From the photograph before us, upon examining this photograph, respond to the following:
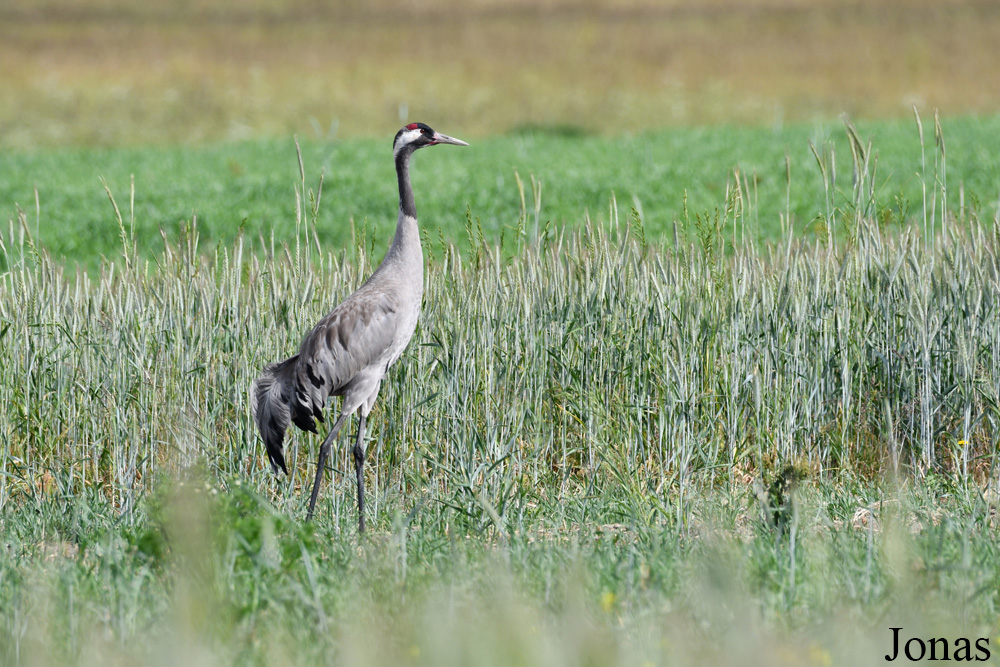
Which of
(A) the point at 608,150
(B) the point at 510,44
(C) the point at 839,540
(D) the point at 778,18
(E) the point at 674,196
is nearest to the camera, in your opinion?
(C) the point at 839,540

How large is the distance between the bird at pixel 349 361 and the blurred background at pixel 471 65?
2034 centimetres

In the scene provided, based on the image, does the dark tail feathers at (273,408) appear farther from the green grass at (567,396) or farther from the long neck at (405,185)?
the long neck at (405,185)

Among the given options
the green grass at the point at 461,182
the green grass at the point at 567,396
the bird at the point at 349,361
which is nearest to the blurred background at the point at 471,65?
the green grass at the point at 461,182

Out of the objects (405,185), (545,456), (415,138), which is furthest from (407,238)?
(545,456)

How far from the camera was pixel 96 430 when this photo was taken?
17.1 feet

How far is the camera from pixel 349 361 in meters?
4.90

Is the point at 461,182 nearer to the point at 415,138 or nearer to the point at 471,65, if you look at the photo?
the point at 415,138

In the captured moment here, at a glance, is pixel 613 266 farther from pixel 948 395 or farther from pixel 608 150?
pixel 608 150

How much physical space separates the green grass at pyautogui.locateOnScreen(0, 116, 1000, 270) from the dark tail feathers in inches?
256

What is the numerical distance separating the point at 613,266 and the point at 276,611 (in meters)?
2.96

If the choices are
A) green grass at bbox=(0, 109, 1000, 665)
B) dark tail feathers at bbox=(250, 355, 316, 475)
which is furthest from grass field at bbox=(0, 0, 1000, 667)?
dark tail feathers at bbox=(250, 355, 316, 475)

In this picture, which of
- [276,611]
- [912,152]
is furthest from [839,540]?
[912,152]

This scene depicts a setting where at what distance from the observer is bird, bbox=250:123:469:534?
15.9 feet

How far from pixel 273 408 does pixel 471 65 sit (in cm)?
2874
